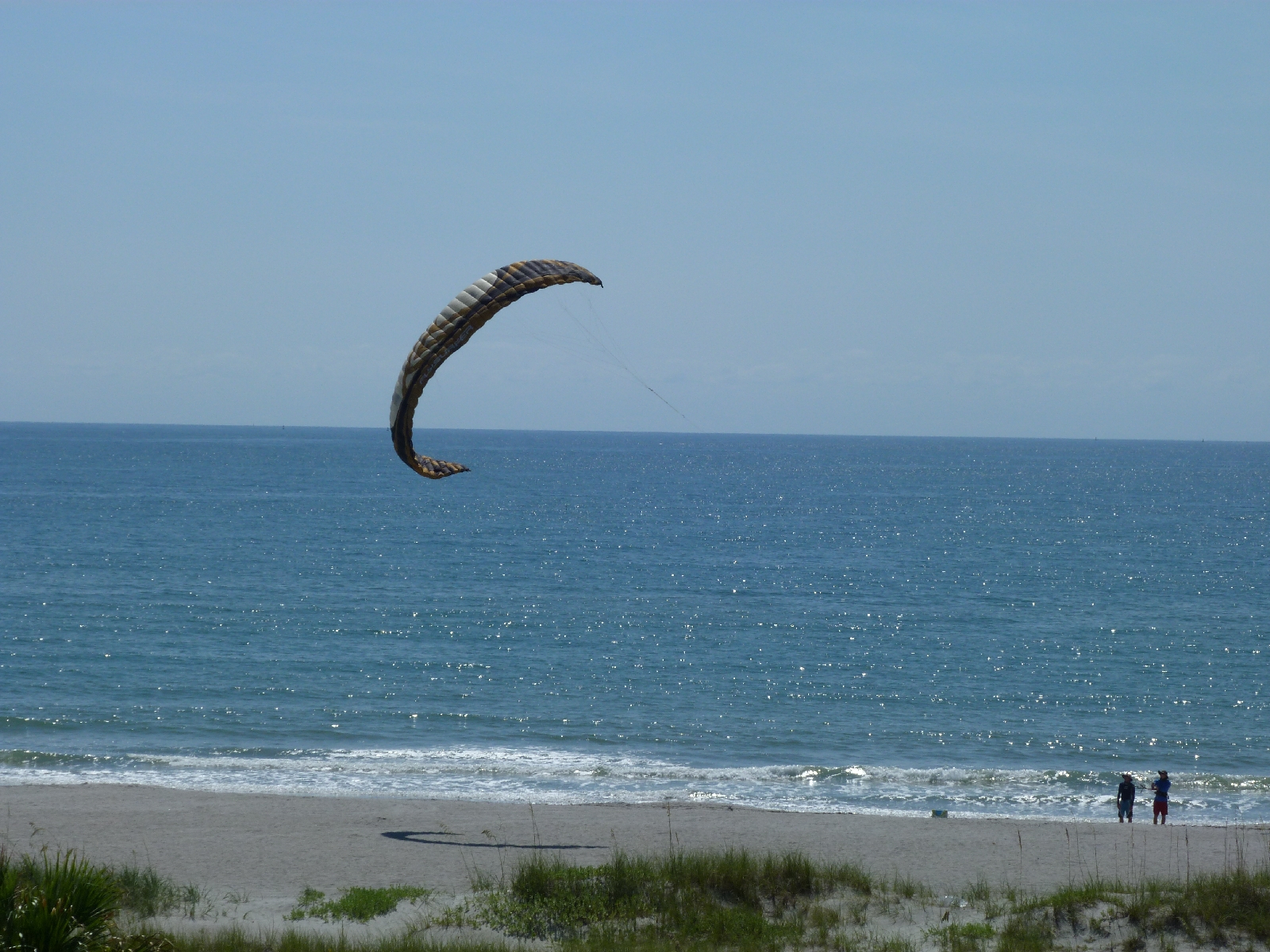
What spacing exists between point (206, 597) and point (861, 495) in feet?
290

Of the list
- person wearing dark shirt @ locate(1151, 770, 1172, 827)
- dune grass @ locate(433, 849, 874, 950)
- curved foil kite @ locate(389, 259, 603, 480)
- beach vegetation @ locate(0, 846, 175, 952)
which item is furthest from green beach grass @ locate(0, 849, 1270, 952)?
person wearing dark shirt @ locate(1151, 770, 1172, 827)

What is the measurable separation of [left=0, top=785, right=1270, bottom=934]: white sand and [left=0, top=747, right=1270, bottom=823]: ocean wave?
1.71m

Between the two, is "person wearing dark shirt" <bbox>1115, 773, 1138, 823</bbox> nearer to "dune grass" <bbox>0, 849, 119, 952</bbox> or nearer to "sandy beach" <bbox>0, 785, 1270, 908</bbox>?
"sandy beach" <bbox>0, 785, 1270, 908</bbox>

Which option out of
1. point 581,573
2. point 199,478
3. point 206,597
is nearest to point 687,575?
point 581,573

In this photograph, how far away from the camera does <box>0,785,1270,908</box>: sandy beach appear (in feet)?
53.5

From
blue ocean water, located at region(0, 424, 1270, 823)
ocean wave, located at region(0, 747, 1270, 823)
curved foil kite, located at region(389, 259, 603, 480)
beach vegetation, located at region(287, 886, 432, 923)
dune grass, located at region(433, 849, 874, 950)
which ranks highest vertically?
curved foil kite, located at region(389, 259, 603, 480)

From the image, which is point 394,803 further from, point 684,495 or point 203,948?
point 684,495

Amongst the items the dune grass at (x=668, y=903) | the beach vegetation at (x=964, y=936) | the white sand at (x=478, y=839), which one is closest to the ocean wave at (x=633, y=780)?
the white sand at (x=478, y=839)

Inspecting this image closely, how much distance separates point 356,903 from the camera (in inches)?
542

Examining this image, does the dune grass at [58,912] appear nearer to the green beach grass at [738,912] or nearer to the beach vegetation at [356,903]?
the green beach grass at [738,912]

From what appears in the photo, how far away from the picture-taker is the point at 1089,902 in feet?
41.0

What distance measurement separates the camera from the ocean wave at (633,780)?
77.2 ft

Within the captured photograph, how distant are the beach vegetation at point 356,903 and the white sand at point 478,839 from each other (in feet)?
1.18

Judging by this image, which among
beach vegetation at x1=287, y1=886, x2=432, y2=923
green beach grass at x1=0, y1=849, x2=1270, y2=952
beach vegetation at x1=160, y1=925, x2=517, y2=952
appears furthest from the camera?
beach vegetation at x1=287, y1=886, x2=432, y2=923
